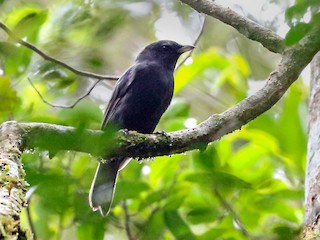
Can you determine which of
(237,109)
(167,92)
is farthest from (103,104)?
(237,109)

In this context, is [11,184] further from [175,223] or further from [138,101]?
[138,101]

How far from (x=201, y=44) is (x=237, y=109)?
236 cm

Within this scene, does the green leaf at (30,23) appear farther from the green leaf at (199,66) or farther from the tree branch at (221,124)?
the green leaf at (199,66)

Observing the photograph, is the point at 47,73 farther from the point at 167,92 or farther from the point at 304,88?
the point at 304,88

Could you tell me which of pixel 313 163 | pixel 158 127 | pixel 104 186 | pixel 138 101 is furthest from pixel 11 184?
pixel 158 127

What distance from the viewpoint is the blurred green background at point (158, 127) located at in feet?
6.19

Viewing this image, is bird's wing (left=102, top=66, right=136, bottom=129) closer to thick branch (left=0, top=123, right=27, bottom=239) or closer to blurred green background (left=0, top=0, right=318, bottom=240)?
blurred green background (left=0, top=0, right=318, bottom=240)

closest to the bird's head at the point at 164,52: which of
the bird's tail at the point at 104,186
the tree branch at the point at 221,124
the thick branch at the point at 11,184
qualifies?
the bird's tail at the point at 104,186

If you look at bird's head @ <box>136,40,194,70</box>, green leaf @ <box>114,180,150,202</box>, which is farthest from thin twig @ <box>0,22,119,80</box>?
bird's head @ <box>136,40,194,70</box>

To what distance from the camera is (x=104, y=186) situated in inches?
126

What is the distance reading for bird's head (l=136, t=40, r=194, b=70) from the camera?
3.87m

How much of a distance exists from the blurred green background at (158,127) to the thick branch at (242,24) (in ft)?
0.26

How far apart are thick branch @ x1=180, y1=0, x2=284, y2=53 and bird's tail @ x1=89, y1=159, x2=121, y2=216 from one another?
0.85 meters

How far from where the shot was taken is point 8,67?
8.30 ft
